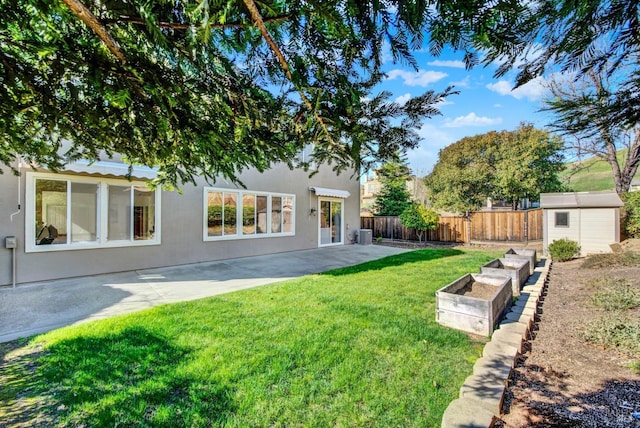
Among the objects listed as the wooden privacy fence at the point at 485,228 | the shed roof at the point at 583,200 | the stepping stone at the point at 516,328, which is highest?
the shed roof at the point at 583,200

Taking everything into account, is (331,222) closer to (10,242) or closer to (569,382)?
(10,242)

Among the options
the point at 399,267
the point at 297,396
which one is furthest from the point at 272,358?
the point at 399,267

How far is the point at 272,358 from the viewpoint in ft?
11.6

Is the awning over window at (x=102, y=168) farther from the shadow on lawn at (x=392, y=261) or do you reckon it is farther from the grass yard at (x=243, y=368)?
the shadow on lawn at (x=392, y=261)

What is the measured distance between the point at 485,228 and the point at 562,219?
612 cm

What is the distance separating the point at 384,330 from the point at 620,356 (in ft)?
10.1

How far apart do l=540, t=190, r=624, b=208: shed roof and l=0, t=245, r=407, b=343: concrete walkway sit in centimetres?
882

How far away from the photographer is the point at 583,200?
11.8 meters

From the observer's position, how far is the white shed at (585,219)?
36.4 ft

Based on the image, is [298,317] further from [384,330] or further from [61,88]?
[61,88]

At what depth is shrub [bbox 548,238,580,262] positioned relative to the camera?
10648mm

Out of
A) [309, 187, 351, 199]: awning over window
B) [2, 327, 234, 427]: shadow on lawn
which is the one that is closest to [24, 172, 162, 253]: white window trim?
[2, 327, 234, 427]: shadow on lawn

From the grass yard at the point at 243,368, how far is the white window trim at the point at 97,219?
14.6 feet

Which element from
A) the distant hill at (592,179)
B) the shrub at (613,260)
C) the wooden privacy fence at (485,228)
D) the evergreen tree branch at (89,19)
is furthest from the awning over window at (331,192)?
the distant hill at (592,179)
